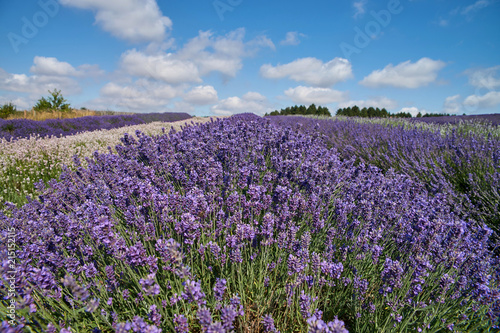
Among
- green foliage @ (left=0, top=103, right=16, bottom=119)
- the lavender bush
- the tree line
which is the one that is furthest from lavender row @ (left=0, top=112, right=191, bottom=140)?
the tree line

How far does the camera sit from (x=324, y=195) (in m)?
Answer: 2.49

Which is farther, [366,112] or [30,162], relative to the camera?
[366,112]

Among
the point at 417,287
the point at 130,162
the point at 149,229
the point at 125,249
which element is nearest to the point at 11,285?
the point at 125,249

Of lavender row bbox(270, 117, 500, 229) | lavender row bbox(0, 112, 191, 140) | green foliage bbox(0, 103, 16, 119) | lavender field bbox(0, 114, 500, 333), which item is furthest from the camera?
green foliage bbox(0, 103, 16, 119)

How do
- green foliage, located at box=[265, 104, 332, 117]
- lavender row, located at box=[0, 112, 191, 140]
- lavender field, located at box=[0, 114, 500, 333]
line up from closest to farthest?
1. lavender field, located at box=[0, 114, 500, 333]
2. lavender row, located at box=[0, 112, 191, 140]
3. green foliage, located at box=[265, 104, 332, 117]

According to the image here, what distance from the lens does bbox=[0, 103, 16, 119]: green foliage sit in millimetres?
16441

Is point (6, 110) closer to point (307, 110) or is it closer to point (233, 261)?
point (233, 261)

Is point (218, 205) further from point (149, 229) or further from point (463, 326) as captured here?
point (463, 326)

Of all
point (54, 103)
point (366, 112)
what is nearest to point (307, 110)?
point (366, 112)

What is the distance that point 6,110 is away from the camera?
16.8 metres

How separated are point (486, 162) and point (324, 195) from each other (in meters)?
3.65

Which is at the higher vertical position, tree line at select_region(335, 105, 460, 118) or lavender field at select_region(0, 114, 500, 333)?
tree line at select_region(335, 105, 460, 118)

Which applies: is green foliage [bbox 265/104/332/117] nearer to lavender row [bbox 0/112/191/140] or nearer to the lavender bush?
lavender row [bbox 0/112/191/140]

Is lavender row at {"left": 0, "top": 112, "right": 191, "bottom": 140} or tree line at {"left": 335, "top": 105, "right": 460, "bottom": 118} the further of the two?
tree line at {"left": 335, "top": 105, "right": 460, "bottom": 118}
